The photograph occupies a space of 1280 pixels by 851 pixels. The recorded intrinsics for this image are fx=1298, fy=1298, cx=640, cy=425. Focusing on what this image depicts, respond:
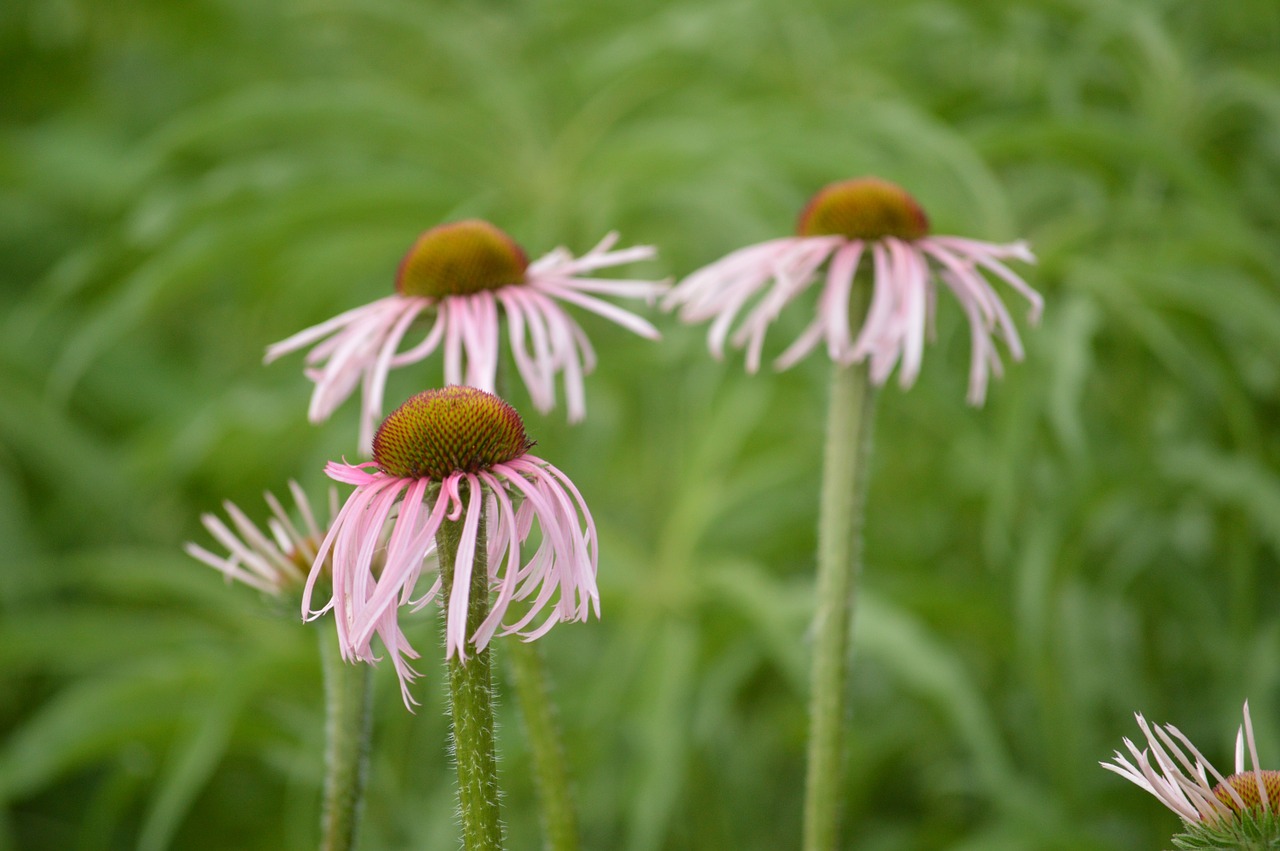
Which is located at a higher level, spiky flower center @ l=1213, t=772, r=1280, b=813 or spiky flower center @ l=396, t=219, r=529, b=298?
spiky flower center @ l=396, t=219, r=529, b=298

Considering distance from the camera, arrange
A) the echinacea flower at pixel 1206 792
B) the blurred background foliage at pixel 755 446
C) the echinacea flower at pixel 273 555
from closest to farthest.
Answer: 1. the echinacea flower at pixel 1206 792
2. the echinacea flower at pixel 273 555
3. the blurred background foliage at pixel 755 446

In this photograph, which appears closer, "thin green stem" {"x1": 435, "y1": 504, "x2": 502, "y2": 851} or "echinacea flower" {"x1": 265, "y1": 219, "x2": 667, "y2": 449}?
"thin green stem" {"x1": 435, "y1": 504, "x2": 502, "y2": 851}

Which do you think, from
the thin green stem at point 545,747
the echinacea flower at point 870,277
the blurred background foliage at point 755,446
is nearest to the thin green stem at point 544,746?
the thin green stem at point 545,747

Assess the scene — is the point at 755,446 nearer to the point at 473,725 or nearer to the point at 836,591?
the point at 836,591

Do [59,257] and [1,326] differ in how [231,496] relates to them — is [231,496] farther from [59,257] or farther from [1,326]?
[59,257]

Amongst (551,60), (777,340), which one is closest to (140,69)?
(551,60)

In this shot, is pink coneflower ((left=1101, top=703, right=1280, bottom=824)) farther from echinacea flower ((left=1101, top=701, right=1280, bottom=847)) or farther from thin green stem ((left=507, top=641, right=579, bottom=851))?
thin green stem ((left=507, top=641, right=579, bottom=851))

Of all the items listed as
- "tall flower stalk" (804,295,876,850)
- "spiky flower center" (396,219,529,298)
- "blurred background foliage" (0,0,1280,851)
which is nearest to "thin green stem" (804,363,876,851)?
"tall flower stalk" (804,295,876,850)

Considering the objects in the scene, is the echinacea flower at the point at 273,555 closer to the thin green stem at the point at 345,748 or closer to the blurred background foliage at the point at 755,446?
the thin green stem at the point at 345,748
